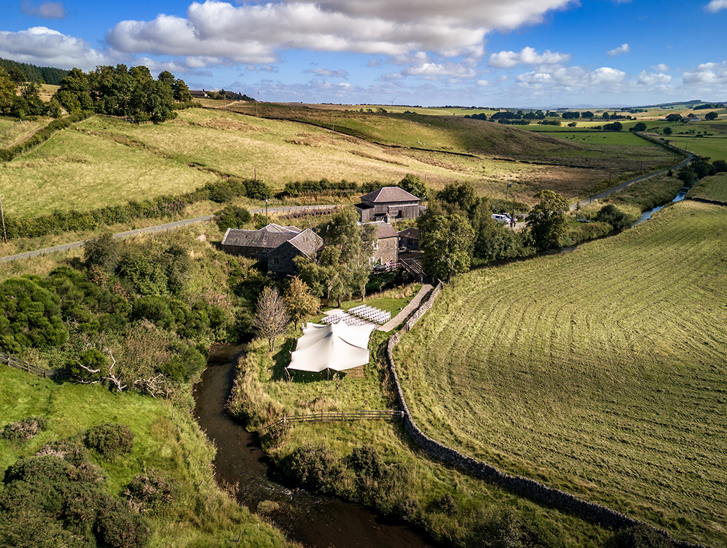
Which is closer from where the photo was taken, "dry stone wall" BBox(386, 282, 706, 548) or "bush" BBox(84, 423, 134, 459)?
"dry stone wall" BBox(386, 282, 706, 548)

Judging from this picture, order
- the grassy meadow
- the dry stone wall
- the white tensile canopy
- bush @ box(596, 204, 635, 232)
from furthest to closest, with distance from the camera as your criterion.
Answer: bush @ box(596, 204, 635, 232) < the grassy meadow < the white tensile canopy < the dry stone wall

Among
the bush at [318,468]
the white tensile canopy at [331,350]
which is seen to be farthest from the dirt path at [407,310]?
the bush at [318,468]

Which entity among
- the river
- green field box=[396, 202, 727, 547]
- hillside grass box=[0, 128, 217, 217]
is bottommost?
the river

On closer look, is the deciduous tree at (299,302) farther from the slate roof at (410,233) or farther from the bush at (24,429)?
the slate roof at (410,233)

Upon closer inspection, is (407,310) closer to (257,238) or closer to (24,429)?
(257,238)

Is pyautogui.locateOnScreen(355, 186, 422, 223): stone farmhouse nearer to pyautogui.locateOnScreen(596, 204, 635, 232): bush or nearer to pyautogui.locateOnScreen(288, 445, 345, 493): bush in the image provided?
pyautogui.locateOnScreen(596, 204, 635, 232): bush

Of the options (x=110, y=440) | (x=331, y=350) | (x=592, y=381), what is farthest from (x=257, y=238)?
(x=592, y=381)

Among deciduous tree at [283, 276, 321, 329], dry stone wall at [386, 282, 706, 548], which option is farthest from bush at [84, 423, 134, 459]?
deciduous tree at [283, 276, 321, 329]
